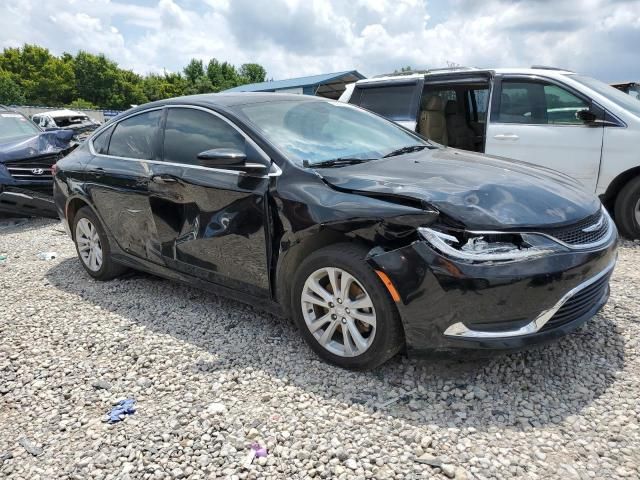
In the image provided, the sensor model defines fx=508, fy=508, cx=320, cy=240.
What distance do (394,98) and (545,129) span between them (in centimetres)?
189

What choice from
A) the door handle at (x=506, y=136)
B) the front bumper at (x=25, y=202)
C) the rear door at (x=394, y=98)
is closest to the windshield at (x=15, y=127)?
the front bumper at (x=25, y=202)

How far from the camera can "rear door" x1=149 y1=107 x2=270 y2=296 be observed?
3.19m

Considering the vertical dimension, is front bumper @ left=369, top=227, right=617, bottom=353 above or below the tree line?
below

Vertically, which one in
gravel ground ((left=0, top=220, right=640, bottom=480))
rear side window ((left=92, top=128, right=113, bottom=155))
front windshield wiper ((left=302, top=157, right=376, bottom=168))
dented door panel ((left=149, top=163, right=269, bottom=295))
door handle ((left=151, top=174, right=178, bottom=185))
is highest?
rear side window ((left=92, top=128, right=113, bottom=155))

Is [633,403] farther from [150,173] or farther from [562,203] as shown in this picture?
[150,173]

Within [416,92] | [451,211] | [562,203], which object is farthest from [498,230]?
[416,92]

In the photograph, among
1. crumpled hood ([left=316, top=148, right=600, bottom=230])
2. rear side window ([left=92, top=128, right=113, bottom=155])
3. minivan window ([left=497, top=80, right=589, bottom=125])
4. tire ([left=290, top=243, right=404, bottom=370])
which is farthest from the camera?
minivan window ([left=497, top=80, right=589, bottom=125])

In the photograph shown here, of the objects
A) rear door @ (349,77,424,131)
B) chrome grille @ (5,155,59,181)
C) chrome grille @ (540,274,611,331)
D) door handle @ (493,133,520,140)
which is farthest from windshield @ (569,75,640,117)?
chrome grille @ (5,155,59,181)

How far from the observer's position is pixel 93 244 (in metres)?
4.71

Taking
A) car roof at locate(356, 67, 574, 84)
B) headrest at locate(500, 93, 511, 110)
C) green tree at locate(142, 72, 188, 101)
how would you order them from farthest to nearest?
green tree at locate(142, 72, 188, 101) → headrest at locate(500, 93, 511, 110) → car roof at locate(356, 67, 574, 84)

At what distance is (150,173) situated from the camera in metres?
3.82

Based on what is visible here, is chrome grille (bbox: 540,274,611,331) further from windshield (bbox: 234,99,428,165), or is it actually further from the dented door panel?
the dented door panel

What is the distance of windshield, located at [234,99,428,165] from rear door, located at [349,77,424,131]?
2296 mm

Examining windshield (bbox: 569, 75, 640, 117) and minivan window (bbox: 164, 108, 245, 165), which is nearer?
minivan window (bbox: 164, 108, 245, 165)
